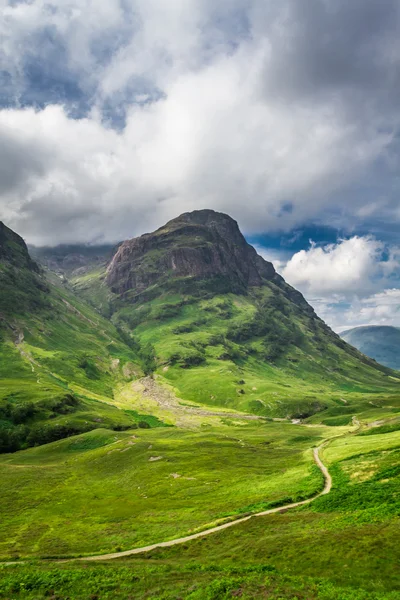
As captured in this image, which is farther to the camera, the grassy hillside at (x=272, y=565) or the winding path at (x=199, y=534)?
the winding path at (x=199, y=534)

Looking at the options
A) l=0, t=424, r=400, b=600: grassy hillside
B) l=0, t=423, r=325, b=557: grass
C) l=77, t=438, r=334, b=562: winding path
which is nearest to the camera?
l=0, t=424, r=400, b=600: grassy hillside

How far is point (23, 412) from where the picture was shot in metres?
196

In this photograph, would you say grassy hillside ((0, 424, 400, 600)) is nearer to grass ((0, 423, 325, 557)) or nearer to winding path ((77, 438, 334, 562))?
winding path ((77, 438, 334, 562))

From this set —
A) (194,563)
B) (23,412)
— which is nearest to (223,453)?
(194,563)

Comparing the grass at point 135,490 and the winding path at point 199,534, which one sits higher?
the winding path at point 199,534

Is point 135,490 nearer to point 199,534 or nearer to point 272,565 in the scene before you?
point 199,534

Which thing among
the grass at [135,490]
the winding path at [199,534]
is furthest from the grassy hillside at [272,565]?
the grass at [135,490]

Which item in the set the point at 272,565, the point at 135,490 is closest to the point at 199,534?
the point at 272,565

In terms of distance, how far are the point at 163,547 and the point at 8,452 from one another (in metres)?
152

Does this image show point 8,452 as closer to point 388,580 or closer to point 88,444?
point 88,444

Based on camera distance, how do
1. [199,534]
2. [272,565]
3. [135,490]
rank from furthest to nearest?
[135,490]
[199,534]
[272,565]

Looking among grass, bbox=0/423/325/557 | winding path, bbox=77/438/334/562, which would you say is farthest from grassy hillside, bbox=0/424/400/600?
grass, bbox=0/423/325/557

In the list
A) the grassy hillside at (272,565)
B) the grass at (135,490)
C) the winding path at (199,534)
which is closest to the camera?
the grassy hillside at (272,565)

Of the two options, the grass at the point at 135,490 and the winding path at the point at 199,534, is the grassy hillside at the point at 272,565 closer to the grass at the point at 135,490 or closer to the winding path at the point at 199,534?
the winding path at the point at 199,534
